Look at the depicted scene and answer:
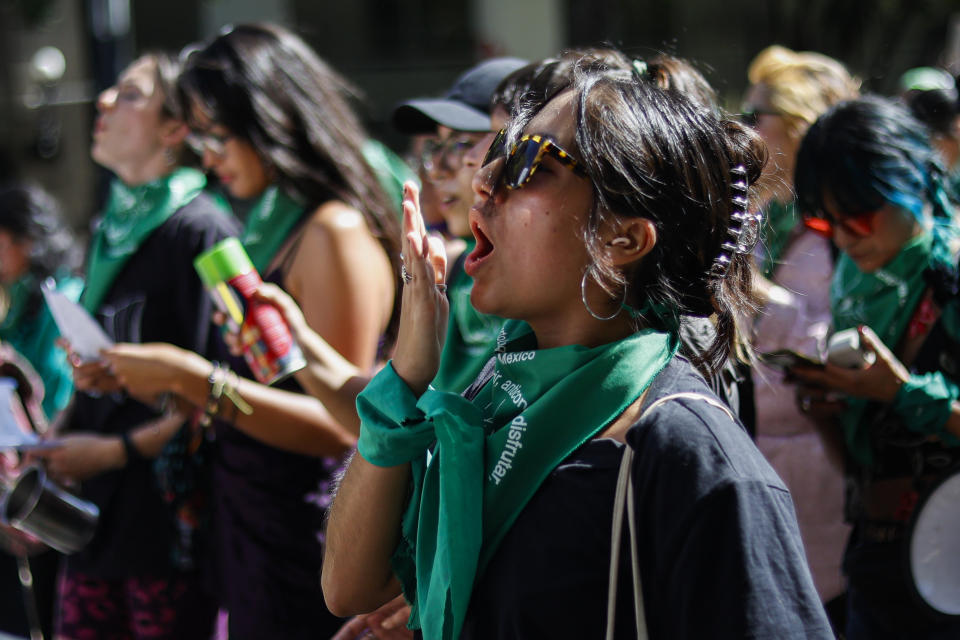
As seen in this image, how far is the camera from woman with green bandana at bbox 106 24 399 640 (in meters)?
2.64

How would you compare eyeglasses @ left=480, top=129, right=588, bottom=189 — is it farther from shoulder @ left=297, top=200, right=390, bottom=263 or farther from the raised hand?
shoulder @ left=297, top=200, right=390, bottom=263

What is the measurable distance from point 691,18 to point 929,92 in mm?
14786

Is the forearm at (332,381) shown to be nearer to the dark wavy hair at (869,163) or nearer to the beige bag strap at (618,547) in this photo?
the beige bag strap at (618,547)

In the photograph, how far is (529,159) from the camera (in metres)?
1.47

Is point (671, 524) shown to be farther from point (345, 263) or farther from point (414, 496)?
point (345, 263)

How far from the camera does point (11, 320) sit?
15.0 ft

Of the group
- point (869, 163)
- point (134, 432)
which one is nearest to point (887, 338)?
point (869, 163)

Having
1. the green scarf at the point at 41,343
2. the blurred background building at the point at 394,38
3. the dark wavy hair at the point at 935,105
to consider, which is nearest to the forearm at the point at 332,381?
the dark wavy hair at the point at 935,105

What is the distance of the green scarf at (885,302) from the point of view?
97.6 inches

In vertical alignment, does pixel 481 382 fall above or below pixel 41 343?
above

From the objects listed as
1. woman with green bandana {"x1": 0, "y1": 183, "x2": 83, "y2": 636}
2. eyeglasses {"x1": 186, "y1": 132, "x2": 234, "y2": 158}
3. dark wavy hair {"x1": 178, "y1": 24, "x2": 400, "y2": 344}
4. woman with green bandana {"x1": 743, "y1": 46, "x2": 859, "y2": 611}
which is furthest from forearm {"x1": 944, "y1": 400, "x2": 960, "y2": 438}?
woman with green bandana {"x1": 0, "y1": 183, "x2": 83, "y2": 636}

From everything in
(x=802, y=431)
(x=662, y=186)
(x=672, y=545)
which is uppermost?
(x=662, y=186)

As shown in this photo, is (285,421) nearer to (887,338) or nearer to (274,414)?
(274,414)

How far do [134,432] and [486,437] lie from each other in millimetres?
1860
